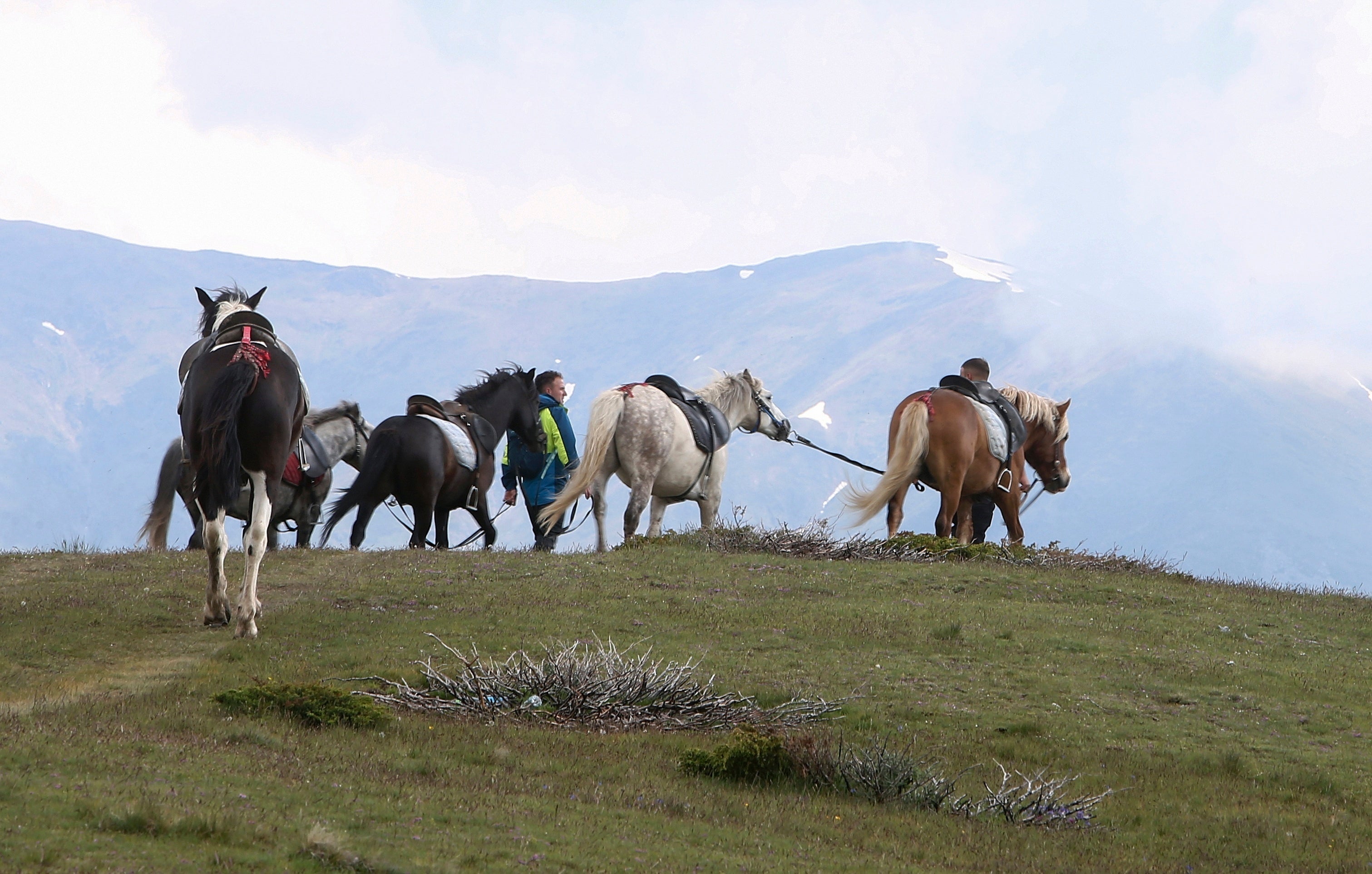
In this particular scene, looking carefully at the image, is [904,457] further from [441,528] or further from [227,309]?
[227,309]

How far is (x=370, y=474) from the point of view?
52.9 feet

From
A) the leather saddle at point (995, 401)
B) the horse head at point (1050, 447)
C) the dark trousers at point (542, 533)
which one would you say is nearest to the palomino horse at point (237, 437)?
the dark trousers at point (542, 533)

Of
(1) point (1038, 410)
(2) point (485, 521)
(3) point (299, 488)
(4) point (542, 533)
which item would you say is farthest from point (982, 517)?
(3) point (299, 488)

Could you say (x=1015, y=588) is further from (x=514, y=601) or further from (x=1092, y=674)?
(x=514, y=601)

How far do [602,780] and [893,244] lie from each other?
192 m

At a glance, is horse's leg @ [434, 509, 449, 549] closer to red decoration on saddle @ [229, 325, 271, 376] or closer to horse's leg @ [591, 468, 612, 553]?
horse's leg @ [591, 468, 612, 553]

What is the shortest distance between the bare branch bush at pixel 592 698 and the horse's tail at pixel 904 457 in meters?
7.99

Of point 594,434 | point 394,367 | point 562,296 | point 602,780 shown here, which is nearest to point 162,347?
point 394,367

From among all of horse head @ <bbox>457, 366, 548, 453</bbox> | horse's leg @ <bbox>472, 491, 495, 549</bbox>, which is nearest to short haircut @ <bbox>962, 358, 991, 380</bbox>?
horse head @ <bbox>457, 366, 548, 453</bbox>

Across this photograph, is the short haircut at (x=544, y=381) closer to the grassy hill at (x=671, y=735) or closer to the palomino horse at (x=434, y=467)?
the palomino horse at (x=434, y=467)

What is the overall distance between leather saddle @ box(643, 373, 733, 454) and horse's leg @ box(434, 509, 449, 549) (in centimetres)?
304

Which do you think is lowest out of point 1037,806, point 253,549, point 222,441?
point 1037,806

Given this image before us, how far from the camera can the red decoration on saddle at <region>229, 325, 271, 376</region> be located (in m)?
10.3

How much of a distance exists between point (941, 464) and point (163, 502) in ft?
30.7
